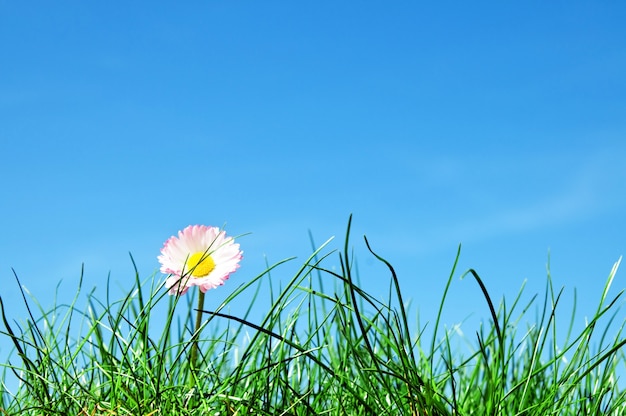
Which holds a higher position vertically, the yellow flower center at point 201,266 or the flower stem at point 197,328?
the yellow flower center at point 201,266

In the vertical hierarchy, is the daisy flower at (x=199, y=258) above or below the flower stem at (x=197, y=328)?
above

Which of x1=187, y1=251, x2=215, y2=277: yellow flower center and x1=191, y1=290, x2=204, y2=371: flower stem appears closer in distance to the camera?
x1=191, y1=290, x2=204, y2=371: flower stem

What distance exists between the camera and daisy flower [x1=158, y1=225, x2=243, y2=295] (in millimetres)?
1868

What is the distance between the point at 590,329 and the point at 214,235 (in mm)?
968

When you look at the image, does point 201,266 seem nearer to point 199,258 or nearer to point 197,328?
point 199,258

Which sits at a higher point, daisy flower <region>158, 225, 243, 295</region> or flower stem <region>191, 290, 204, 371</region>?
daisy flower <region>158, 225, 243, 295</region>

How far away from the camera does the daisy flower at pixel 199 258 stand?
6.13ft

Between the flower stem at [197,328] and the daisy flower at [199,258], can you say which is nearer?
the flower stem at [197,328]

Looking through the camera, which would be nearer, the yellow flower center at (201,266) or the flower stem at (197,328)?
the flower stem at (197,328)

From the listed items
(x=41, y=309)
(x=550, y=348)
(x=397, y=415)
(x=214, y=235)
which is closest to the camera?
(x=397, y=415)

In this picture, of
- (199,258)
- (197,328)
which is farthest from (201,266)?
(197,328)

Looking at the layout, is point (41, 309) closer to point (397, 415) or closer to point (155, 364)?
point (155, 364)

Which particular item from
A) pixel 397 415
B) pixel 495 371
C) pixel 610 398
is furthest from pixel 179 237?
pixel 610 398

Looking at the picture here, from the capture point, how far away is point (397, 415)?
1.64 meters
